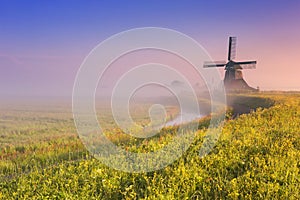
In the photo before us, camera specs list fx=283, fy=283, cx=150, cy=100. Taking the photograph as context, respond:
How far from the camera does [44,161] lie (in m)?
12.4

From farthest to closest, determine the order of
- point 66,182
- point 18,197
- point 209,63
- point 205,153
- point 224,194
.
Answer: point 209,63 → point 205,153 → point 66,182 → point 18,197 → point 224,194

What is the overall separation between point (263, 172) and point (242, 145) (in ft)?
9.18

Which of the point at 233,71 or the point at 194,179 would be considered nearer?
the point at 194,179

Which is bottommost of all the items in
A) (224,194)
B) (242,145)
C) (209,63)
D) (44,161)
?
(44,161)

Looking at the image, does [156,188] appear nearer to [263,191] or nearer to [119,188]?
[119,188]

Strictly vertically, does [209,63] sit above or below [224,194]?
above

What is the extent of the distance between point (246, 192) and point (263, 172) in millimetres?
1329

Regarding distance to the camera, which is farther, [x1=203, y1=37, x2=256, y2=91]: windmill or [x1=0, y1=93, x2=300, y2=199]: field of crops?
[x1=203, y1=37, x2=256, y2=91]: windmill

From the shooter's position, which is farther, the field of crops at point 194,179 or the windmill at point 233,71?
the windmill at point 233,71

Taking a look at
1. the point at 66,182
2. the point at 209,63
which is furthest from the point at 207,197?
the point at 209,63

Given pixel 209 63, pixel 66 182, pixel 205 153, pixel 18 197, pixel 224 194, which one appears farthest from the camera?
pixel 209 63

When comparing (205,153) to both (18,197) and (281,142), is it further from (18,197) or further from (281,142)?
(18,197)

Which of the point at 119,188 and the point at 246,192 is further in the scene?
the point at 119,188

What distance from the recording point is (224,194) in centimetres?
689
